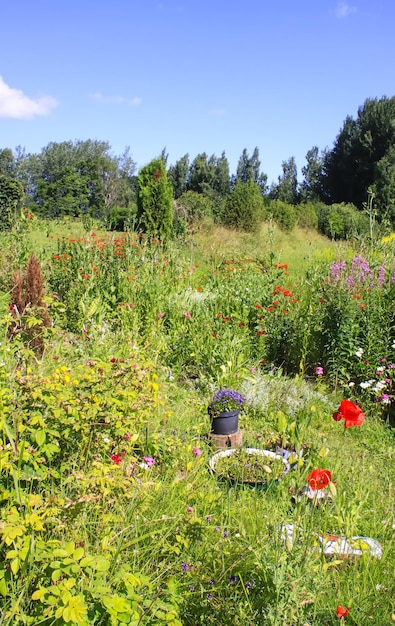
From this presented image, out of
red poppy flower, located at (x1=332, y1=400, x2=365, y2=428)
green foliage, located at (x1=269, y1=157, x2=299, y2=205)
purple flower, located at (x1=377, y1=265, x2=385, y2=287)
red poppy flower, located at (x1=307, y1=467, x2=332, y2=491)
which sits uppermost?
green foliage, located at (x1=269, y1=157, x2=299, y2=205)

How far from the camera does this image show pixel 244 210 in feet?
51.5

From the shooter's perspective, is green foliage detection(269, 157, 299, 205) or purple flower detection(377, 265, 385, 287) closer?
purple flower detection(377, 265, 385, 287)

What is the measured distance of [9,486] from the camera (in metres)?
1.80

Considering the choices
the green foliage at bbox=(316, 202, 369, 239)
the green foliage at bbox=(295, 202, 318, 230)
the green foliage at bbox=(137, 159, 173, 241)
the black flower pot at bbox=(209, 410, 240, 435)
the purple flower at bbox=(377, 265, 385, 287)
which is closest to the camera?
the black flower pot at bbox=(209, 410, 240, 435)

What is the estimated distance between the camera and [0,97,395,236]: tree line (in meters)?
15.8

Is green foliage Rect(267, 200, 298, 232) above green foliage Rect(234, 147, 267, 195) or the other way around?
the other way around

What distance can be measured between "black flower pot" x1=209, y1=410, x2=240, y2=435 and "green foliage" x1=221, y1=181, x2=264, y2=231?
12.6 metres

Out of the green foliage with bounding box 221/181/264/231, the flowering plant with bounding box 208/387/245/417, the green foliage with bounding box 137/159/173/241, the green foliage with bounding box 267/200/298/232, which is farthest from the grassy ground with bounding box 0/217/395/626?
the green foliage with bounding box 267/200/298/232

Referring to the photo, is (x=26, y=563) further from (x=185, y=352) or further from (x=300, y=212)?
(x=300, y=212)

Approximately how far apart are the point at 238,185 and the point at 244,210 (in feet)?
4.10

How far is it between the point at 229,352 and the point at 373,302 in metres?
1.38

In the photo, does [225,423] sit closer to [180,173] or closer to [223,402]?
[223,402]

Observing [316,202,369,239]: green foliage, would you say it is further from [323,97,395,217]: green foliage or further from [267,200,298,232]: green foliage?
[323,97,395,217]: green foliage

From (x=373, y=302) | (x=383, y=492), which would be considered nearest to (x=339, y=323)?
(x=373, y=302)
